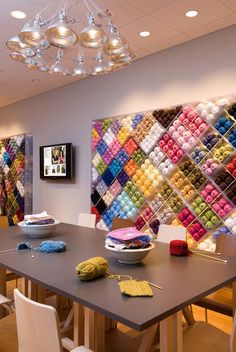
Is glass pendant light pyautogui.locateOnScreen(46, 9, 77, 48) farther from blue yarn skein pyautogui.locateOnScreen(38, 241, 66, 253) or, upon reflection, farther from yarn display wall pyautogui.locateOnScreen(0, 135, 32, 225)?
yarn display wall pyautogui.locateOnScreen(0, 135, 32, 225)

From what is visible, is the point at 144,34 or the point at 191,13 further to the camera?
the point at 144,34

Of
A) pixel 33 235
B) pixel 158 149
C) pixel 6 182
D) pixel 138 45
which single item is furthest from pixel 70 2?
pixel 6 182

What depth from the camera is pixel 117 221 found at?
3223mm

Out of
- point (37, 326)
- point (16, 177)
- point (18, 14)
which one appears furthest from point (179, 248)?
point (16, 177)

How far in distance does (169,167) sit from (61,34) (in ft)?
6.58

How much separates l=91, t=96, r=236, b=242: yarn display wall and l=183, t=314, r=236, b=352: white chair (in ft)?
5.16

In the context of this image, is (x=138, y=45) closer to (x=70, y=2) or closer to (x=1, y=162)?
(x=70, y=2)

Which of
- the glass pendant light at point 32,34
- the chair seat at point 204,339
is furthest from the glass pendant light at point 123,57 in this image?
the chair seat at point 204,339

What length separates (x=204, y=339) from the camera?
4.96ft

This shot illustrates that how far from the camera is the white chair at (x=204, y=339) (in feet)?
4.70

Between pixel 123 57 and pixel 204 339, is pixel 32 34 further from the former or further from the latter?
pixel 204 339

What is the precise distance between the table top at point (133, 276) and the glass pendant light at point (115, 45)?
1429mm

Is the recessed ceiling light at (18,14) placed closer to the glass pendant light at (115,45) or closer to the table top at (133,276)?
the glass pendant light at (115,45)

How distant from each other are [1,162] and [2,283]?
4.51 m
